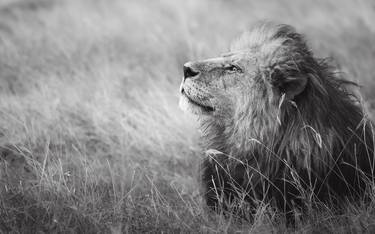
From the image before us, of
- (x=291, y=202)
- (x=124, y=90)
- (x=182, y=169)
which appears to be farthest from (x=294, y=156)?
(x=124, y=90)

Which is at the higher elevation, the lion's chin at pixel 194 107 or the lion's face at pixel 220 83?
the lion's face at pixel 220 83

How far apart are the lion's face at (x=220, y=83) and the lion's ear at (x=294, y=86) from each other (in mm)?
257

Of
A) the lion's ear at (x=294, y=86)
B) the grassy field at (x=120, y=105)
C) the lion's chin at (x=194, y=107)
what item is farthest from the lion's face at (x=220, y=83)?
the grassy field at (x=120, y=105)

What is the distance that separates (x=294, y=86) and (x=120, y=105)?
269cm

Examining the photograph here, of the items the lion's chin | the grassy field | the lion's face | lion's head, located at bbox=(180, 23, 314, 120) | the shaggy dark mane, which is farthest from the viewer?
the lion's chin

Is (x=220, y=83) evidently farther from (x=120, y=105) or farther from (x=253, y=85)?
(x=120, y=105)

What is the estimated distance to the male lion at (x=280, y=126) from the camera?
3.40 m

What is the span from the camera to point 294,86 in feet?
11.2

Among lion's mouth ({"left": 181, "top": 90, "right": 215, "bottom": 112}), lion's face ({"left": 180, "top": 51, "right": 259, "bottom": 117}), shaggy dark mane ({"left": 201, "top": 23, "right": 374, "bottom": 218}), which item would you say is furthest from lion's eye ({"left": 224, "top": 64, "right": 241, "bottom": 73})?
lion's mouth ({"left": 181, "top": 90, "right": 215, "bottom": 112})

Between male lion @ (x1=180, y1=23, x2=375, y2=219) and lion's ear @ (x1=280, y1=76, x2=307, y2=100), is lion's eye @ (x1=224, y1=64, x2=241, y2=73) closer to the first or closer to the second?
male lion @ (x1=180, y1=23, x2=375, y2=219)

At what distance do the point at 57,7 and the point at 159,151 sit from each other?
6.68 meters

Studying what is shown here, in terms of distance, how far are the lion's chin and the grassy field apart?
577 mm

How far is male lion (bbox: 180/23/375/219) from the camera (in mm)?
3402

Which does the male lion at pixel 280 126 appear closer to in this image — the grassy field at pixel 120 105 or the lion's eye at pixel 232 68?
the lion's eye at pixel 232 68
